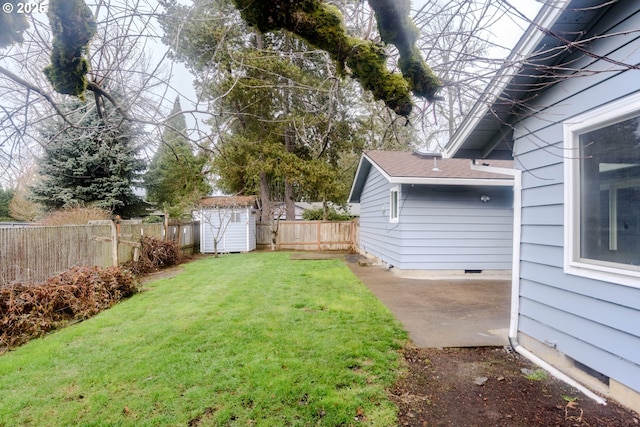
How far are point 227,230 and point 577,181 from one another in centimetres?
1311

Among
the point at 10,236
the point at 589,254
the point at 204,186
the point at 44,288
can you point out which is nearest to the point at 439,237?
the point at 589,254

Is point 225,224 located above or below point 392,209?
below

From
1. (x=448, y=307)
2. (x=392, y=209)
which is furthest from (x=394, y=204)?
(x=448, y=307)

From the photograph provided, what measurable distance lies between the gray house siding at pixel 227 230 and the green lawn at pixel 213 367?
8.71 meters

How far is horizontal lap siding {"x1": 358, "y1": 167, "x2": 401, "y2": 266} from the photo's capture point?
346 inches

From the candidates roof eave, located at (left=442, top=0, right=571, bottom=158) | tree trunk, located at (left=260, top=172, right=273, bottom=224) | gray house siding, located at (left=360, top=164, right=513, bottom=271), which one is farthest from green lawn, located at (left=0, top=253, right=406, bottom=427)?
tree trunk, located at (left=260, top=172, right=273, bottom=224)

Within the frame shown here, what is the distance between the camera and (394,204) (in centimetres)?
873

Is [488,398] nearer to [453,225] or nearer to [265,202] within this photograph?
[453,225]

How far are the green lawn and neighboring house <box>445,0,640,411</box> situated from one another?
1.57m

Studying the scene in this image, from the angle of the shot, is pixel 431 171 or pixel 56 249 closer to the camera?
pixel 56 249

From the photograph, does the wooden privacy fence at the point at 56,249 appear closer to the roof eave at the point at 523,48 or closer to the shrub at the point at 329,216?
the roof eave at the point at 523,48

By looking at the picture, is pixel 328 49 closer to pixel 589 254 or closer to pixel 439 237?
pixel 589 254

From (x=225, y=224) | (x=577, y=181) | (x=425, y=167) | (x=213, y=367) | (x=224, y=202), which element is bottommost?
(x=213, y=367)

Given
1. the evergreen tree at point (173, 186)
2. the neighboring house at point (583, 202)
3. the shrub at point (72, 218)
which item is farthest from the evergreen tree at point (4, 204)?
the neighboring house at point (583, 202)
